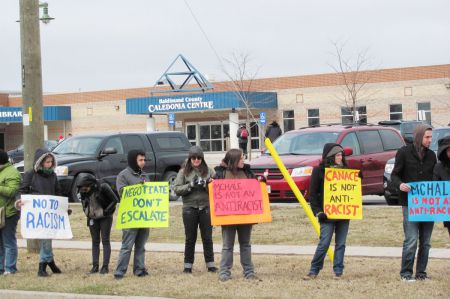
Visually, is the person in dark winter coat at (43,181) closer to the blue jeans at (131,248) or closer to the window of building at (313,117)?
the blue jeans at (131,248)

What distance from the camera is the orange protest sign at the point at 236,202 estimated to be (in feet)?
33.9

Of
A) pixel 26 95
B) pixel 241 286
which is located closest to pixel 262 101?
pixel 26 95

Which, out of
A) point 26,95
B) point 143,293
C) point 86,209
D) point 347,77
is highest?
point 347,77

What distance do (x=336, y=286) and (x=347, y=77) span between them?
1635 inches

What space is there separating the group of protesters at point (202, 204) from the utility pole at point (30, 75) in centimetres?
198

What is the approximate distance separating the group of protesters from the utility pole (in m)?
1.98

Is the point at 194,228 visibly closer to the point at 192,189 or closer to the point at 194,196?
the point at 194,196

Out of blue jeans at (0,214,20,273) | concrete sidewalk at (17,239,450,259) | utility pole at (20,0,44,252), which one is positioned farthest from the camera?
utility pole at (20,0,44,252)

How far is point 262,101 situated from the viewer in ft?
169

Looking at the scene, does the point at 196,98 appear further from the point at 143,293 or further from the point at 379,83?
the point at 143,293

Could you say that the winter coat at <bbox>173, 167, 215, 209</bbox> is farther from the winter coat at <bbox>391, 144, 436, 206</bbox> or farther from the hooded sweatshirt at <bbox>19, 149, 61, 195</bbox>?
the winter coat at <bbox>391, 144, 436, 206</bbox>

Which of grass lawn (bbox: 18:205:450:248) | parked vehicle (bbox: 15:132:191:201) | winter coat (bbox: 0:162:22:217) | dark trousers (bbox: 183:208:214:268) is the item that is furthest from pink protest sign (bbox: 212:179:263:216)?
parked vehicle (bbox: 15:132:191:201)

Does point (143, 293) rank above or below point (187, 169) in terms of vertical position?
below

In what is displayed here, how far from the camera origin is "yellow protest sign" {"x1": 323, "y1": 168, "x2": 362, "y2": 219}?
395 inches
